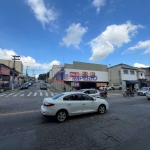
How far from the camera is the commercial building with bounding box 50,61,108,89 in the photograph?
3619 centimetres

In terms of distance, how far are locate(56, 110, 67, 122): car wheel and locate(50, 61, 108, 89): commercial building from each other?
93.2 ft

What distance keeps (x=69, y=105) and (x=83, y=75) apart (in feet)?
103

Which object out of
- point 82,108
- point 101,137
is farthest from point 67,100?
point 101,137

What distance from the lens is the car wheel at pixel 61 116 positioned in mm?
6914

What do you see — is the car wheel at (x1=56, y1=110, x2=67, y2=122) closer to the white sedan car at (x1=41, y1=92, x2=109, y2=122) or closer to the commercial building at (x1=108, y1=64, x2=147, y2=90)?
the white sedan car at (x1=41, y1=92, x2=109, y2=122)

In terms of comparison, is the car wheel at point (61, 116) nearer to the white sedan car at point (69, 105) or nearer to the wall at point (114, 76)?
the white sedan car at point (69, 105)

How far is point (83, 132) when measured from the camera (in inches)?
213

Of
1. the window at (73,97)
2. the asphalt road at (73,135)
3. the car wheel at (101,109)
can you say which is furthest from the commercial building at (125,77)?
the asphalt road at (73,135)

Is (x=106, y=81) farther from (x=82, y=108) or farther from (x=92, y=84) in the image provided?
(x=82, y=108)

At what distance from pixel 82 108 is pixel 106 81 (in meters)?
37.5

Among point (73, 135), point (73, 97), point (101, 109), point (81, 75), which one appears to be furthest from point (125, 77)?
point (73, 135)

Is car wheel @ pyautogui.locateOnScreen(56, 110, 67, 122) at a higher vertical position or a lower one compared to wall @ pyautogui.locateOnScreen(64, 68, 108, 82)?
lower

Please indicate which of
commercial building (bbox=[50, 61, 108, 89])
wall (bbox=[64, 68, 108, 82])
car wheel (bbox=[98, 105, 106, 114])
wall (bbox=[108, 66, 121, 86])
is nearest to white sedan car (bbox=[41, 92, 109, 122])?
car wheel (bbox=[98, 105, 106, 114])

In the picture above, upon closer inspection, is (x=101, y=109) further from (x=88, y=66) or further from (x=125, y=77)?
(x=125, y=77)
